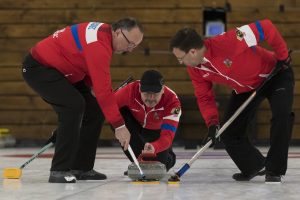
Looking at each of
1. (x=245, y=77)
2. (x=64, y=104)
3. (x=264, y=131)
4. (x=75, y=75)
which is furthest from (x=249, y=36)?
(x=264, y=131)

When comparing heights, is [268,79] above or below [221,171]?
above

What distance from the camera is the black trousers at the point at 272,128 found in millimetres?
4008

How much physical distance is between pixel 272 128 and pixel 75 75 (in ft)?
4.21

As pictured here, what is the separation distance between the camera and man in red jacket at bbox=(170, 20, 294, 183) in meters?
3.98

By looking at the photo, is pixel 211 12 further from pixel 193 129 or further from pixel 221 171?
pixel 221 171

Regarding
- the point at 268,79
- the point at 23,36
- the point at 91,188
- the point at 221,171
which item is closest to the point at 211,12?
the point at 23,36

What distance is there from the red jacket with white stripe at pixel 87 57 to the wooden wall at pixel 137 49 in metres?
5.22

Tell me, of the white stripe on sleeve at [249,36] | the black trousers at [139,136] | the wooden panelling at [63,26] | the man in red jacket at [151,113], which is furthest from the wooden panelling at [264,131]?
the white stripe on sleeve at [249,36]

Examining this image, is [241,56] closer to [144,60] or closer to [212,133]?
[212,133]

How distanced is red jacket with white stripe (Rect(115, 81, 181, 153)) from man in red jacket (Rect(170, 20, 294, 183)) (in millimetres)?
285

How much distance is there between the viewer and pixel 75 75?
410 cm

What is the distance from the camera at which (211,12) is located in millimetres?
9453

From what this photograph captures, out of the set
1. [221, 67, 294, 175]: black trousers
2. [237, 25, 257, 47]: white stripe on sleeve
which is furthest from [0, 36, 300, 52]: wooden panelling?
A: [237, 25, 257, 47]: white stripe on sleeve

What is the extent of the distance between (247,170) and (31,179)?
4.69 ft
